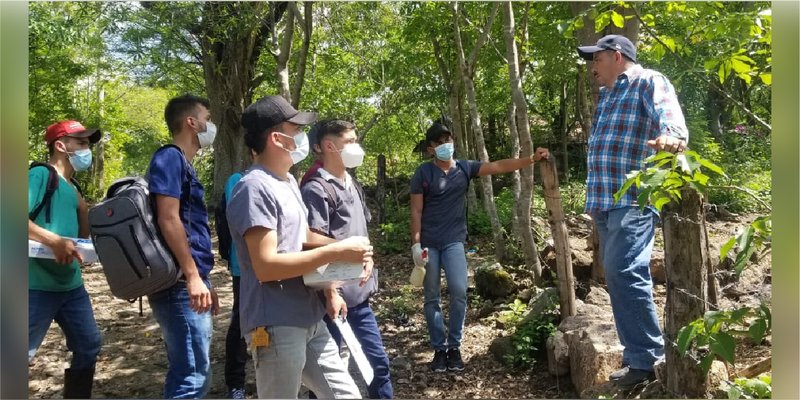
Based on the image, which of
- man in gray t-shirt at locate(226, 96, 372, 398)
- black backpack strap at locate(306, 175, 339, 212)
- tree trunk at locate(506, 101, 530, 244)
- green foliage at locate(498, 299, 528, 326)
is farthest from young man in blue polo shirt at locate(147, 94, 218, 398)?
tree trunk at locate(506, 101, 530, 244)

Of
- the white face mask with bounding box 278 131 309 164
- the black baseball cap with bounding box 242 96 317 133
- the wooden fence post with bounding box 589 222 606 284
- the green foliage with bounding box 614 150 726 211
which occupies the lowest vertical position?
the wooden fence post with bounding box 589 222 606 284

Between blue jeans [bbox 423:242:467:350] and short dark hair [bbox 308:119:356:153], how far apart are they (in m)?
1.57

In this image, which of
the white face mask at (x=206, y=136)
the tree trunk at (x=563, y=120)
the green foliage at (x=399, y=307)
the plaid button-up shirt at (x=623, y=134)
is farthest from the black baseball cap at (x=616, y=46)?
the tree trunk at (x=563, y=120)

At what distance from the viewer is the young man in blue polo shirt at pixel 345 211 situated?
3758 millimetres

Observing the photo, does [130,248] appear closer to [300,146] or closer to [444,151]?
[300,146]

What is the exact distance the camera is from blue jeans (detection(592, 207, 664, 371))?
346cm

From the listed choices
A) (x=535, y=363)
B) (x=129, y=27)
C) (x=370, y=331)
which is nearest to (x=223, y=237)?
(x=370, y=331)

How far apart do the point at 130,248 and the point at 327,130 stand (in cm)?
147

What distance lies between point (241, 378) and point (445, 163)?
234 cm

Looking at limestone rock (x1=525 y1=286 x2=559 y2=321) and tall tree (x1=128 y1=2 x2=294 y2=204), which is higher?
Answer: tall tree (x1=128 y1=2 x2=294 y2=204)

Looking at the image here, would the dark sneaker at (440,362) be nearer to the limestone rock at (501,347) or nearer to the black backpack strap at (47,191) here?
the limestone rock at (501,347)

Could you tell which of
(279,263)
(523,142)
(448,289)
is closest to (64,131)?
(279,263)

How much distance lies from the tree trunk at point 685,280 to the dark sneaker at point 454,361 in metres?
2.36

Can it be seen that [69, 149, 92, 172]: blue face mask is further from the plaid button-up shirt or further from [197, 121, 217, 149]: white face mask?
the plaid button-up shirt
